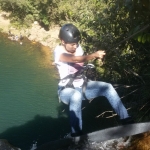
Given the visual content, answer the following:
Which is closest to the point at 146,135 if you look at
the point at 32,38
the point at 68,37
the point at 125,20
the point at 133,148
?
the point at 133,148

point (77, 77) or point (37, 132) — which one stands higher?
point (77, 77)

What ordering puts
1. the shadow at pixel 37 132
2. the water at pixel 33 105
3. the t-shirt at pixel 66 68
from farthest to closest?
the water at pixel 33 105 → the shadow at pixel 37 132 → the t-shirt at pixel 66 68

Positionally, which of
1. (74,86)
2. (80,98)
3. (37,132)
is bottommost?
(37,132)

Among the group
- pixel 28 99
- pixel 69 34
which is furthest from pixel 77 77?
pixel 28 99

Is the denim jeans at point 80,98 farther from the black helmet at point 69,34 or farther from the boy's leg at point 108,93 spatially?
the black helmet at point 69,34

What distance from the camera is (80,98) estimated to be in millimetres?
3684

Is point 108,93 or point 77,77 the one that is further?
point 77,77

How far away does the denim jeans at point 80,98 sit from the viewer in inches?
142

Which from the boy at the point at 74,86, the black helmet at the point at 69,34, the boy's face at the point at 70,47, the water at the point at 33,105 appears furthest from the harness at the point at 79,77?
the water at the point at 33,105

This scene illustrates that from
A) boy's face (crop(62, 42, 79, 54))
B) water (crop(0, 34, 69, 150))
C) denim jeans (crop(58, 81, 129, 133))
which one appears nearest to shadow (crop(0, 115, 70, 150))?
water (crop(0, 34, 69, 150))

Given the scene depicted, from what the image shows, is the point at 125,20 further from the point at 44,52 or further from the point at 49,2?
the point at 49,2

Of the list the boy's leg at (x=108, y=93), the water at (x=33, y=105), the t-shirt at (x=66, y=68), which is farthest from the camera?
the water at (x=33, y=105)

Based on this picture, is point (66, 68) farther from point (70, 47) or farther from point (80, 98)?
point (80, 98)

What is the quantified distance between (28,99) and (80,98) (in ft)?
27.0
